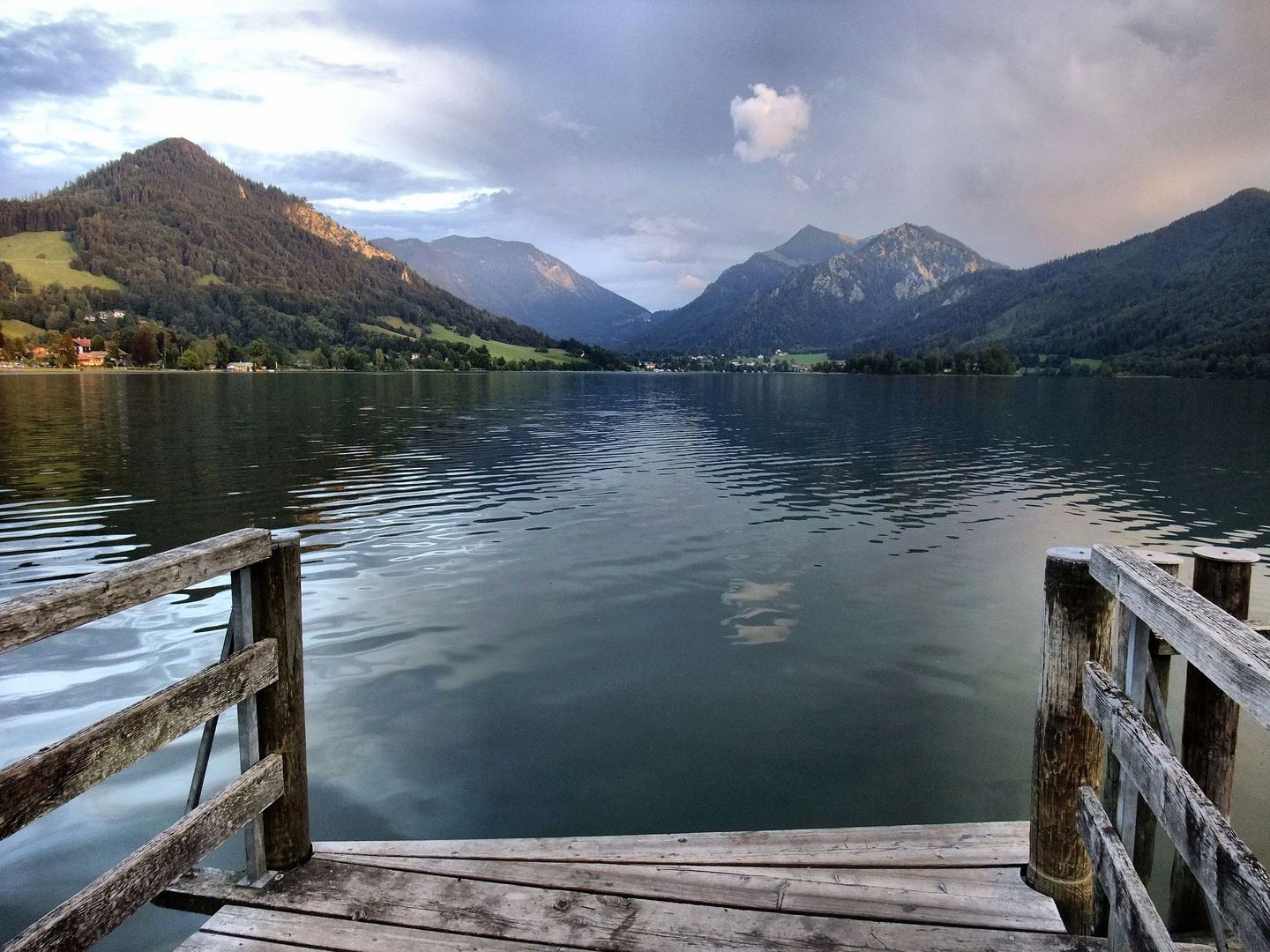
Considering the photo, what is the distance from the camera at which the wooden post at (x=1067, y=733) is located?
5004 mm

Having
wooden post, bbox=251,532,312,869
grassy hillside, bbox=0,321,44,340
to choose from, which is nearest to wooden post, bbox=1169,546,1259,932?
wooden post, bbox=251,532,312,869

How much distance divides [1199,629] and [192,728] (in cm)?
512

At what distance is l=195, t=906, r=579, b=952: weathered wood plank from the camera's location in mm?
4414

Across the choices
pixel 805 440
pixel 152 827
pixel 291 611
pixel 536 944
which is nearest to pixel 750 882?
pixel 536 944

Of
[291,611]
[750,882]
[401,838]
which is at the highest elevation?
[291,611]

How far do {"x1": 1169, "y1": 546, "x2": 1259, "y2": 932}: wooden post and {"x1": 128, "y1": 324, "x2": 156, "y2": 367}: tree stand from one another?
743ft

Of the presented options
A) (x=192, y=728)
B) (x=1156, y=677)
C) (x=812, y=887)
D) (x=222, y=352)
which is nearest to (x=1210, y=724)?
Answer: (x=1156, y=677)

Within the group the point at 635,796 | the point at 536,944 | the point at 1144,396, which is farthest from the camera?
the point at 1144,396

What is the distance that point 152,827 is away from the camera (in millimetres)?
7355

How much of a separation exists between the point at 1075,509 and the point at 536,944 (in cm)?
2591

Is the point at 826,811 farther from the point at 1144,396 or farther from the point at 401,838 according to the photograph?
the point at 1144,396

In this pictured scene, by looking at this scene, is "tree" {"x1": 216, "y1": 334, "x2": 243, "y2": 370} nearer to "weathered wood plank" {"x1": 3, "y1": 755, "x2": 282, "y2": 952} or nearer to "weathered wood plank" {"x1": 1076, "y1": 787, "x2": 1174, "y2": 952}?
"weathered wood plank" {"x1": 3, "y1": 755, "x2": 282, "y2": 952}

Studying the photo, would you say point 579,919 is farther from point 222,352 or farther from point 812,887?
point 222,352

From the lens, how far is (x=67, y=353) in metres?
174
